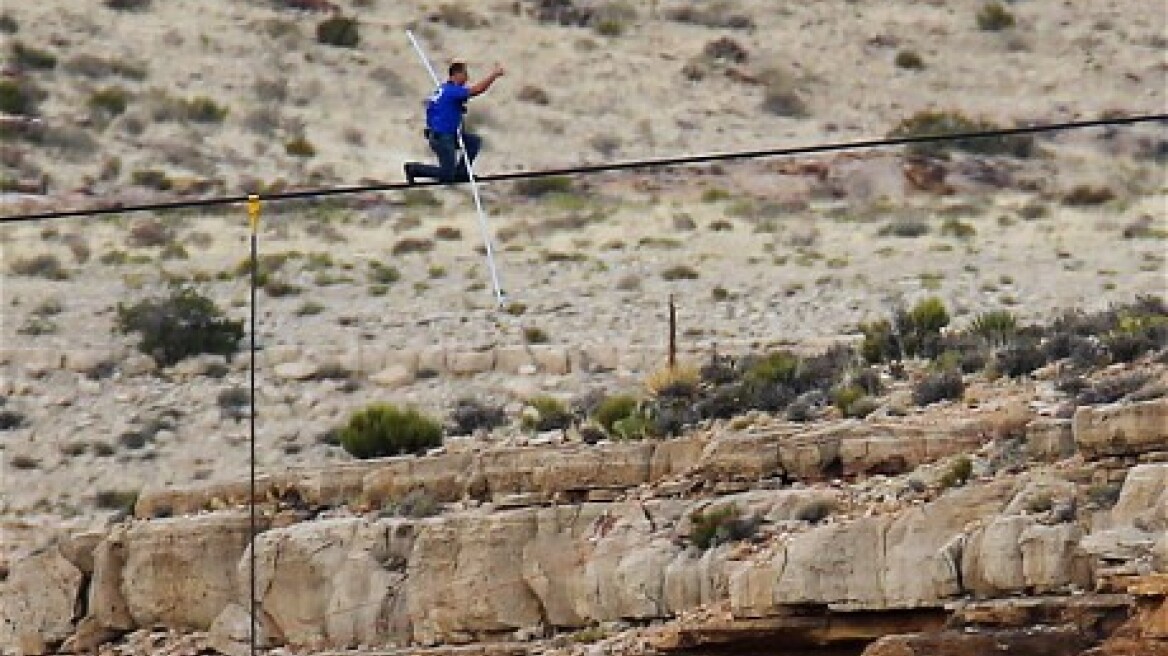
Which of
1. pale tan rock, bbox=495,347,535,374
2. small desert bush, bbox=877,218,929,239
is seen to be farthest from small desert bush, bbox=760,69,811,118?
pale tan rock, bbox=495,347,535,374

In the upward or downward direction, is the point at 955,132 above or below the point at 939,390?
below

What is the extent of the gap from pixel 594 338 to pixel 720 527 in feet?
50.0

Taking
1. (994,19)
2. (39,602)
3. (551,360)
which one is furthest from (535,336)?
(994,19)

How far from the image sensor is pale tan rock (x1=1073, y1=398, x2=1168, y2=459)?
2652cm

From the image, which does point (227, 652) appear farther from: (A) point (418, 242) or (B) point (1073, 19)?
(B) point (1073, 19)

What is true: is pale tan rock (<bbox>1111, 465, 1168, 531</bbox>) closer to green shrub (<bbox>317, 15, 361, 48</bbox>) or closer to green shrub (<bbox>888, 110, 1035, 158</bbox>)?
green shrub (<bbox>888, 110, 1035, 158</bbox>)

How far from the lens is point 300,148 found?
60.7 m

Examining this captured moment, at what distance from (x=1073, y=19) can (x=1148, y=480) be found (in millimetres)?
46481

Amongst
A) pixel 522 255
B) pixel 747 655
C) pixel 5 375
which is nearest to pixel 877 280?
pixel 522 255

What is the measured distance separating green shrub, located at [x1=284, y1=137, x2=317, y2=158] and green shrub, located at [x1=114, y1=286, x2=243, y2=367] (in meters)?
13.1

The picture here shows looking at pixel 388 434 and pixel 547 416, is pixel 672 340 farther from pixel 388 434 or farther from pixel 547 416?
pixel 388 434

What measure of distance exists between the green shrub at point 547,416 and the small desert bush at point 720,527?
6.27 meters

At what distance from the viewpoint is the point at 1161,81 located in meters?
66.7

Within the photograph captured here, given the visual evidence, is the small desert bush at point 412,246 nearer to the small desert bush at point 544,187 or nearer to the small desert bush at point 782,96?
the small desert bush at point 544,187
